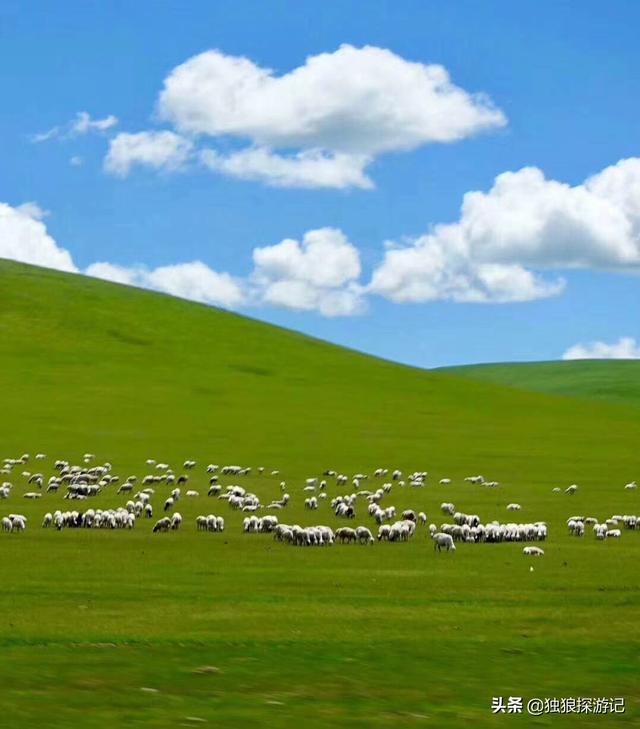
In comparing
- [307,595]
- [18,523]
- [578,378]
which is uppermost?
[578,378]

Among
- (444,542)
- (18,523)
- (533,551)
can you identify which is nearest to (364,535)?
(444,542)

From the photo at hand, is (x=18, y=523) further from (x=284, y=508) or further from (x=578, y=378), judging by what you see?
(x=578, y=378)

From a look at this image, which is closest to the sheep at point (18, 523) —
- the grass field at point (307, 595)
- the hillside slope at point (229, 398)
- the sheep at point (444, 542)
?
the grass field at point (307, 595)

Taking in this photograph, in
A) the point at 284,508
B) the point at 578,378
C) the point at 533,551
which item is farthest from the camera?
the point at 578,378

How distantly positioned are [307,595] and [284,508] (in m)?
23.8

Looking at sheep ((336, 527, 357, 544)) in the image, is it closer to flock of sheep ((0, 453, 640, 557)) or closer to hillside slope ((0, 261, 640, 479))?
flock of sheep ((0, 453, 640, 557))

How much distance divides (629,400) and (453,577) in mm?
125642

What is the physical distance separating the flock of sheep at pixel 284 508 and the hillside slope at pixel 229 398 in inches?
222

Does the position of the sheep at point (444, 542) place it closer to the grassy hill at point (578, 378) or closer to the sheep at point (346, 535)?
the sheep at point (346, 535)

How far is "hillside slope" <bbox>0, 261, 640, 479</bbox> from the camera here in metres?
77.1

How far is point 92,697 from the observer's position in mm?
14281

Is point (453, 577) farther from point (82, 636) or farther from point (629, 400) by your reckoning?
point (629, 400)

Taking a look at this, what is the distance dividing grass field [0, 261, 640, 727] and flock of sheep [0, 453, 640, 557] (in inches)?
26.3

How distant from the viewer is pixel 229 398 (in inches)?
3809
